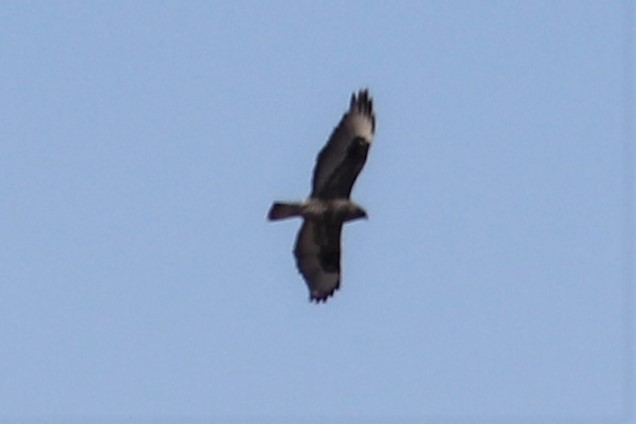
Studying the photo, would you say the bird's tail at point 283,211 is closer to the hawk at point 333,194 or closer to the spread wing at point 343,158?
the hawk at point 333,194

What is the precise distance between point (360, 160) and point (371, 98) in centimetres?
87

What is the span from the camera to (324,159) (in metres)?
44.4

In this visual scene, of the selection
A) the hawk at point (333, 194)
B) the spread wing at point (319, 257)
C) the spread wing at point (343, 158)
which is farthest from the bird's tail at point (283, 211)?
the spread wing at point (319, 257)

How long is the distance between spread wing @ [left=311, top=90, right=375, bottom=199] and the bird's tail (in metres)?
0.47

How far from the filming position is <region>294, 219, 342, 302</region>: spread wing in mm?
45156

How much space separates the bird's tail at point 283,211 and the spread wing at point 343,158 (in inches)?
18.7

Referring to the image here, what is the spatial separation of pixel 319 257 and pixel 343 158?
4.83 feet

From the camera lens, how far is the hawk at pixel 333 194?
44.5 meters

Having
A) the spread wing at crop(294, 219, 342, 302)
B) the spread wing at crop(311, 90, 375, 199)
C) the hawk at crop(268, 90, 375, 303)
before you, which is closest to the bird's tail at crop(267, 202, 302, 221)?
the hawk at crop(268, 90, 375, 303)

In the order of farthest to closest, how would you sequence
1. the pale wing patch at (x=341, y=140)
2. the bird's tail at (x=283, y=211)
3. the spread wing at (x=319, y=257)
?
the spread wing at (x=319, y=257) → the pale wing patch at (x=341, y=140) → the bird's tail at (x=283, y=211)

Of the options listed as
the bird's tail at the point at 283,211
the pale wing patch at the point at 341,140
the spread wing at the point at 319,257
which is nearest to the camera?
the bird's tail at the point at 283,211

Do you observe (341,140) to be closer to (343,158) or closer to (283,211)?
(343,158)

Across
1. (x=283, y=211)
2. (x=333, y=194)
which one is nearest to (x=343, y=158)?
(x=333, y=194)

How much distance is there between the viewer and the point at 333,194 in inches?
1759
